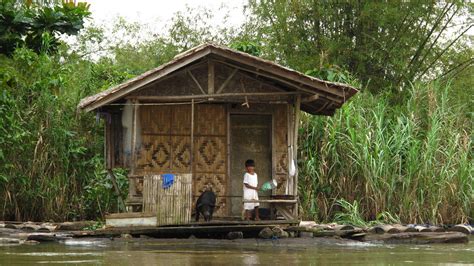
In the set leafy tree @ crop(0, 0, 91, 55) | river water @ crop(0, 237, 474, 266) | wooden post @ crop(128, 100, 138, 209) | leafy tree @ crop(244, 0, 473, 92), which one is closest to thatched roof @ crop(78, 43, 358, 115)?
wooden post @ crop(128, 100, 138, 209)

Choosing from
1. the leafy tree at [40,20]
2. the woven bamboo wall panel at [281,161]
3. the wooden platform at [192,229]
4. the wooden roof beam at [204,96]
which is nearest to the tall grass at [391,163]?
the woven bamboo wall panel at [281,161]

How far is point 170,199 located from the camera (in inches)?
570

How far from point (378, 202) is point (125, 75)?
7.29m

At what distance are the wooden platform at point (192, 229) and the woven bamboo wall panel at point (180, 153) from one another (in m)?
1.60

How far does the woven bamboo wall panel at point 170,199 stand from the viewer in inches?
568

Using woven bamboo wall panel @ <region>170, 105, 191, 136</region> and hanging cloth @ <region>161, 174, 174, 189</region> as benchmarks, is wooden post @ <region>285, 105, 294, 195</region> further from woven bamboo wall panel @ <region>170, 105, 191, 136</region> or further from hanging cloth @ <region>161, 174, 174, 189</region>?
hanging cloth @ <region>161, 174, 174, 189</region>

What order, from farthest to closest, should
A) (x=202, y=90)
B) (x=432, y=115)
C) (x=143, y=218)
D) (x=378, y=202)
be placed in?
(x=432, y=115) → (x=378, y=202) → (x=202, y=90) → (x=143, y=218)

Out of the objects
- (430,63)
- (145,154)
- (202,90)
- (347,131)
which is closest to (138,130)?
(145,154)

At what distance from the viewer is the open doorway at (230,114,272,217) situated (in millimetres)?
16422

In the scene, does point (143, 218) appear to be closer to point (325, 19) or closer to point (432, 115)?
point (432, 115)

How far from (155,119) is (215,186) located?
5.48ft

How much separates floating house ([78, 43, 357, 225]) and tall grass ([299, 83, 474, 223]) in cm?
146

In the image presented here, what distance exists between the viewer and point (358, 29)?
23062mm

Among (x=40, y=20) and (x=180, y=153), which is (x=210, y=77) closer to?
(x=180, y=153)
